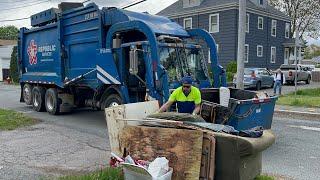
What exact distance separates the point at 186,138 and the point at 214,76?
5817 mm

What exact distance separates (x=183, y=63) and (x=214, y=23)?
24.7m

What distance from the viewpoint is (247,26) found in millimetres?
34156

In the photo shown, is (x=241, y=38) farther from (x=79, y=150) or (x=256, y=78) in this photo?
(x=256, y=78)

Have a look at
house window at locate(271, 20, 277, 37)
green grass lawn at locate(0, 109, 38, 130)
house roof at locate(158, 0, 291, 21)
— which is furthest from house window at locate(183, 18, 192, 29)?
green grass lawn at locate(0, 109, 38, 130)

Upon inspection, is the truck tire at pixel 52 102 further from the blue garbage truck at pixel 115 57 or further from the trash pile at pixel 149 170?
the trash pile at pixel 149 170

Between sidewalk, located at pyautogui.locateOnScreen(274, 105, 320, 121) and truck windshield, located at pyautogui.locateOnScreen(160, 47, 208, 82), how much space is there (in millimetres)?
4601

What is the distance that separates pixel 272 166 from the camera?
22.6 ft

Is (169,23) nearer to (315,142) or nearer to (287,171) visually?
(315,142)

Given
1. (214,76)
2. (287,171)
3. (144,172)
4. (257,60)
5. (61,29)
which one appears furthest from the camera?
(257,60)

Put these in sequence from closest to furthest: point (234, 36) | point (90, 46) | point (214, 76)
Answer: point (214, 76) → point (90, 46) → point (234, 36)

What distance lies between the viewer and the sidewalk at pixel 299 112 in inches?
516

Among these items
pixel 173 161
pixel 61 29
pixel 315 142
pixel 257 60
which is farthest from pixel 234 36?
pixel 173 161

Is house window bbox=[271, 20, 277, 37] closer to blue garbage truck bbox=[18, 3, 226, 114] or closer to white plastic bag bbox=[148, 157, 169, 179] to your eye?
blue garbage truck bbox=[18, 3, 226, 114]

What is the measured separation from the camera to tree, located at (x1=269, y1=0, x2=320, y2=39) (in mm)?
51781
